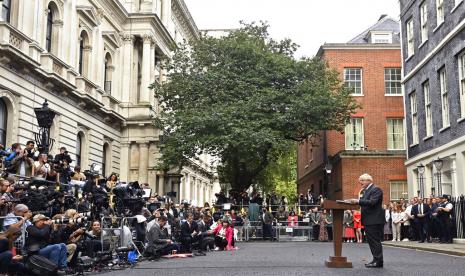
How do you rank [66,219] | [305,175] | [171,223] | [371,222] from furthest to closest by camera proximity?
[305,175] → [171,223] → [66,219] → [371,222]

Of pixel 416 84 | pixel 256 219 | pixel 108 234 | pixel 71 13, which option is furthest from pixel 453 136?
pixel 71 13

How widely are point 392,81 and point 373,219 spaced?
98.3 feet

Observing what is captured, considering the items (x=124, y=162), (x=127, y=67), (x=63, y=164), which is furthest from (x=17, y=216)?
(x=127, y=67)

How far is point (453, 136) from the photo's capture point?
76.0ft

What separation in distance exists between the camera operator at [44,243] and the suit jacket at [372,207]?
6.27 metres

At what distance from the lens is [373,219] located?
11.1 m

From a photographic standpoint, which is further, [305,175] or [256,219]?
[305,175]

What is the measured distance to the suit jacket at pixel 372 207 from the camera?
1112cm

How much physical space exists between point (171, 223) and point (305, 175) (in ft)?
108

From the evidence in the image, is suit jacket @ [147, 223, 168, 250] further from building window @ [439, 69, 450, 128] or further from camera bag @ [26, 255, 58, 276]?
building window @ [439, 69, 450, 128]

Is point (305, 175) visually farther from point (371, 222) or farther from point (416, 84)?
point (371, 222)

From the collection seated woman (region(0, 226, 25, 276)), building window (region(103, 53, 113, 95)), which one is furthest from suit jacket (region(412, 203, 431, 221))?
building window (region(103, 53, 113, 95))

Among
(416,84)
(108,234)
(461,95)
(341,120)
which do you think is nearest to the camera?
(108,234)

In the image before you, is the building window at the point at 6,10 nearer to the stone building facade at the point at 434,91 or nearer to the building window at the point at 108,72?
the building window at the point at 108,72
